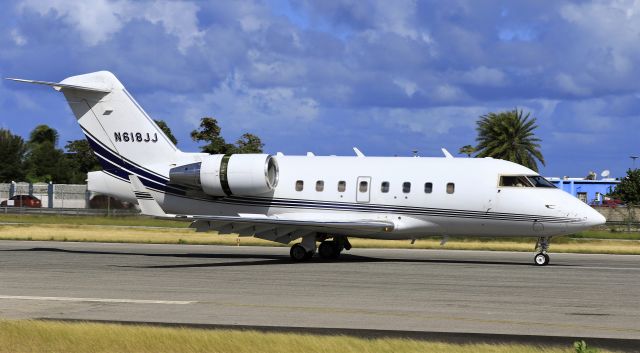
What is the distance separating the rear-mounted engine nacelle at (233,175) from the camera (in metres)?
29.5

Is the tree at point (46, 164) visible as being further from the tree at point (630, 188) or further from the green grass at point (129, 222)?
the tree at point (630, 188)

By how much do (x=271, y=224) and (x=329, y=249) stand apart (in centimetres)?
312

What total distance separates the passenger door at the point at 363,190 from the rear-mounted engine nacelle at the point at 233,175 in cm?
280

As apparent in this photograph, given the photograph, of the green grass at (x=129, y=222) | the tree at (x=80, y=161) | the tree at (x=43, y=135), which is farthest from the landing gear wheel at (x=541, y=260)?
the tree at (x=43, y=135)

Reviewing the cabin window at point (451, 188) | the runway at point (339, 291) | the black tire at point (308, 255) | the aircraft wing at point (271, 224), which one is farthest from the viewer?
the black tire at point (308, 255)

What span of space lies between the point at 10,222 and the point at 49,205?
879 inches

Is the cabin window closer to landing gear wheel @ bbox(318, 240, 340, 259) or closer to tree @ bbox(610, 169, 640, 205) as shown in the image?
landing gear wheel @ bbox(318, 240, 340, 259)

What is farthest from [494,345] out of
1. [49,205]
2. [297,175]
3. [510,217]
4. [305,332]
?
[49,205]

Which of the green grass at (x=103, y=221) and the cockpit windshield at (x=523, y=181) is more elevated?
the cockpit windshield at (x=523, y=181)

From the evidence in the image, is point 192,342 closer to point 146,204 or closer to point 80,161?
point 146,204

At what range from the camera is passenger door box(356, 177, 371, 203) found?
2908cm

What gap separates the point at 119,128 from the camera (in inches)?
1233

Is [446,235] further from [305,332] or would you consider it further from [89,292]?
[305,332]

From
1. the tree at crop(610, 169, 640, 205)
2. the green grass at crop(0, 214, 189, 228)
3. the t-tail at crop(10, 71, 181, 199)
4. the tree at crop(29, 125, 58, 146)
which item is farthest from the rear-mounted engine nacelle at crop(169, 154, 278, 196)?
the tree at crop(29, 125, 58, 146)
